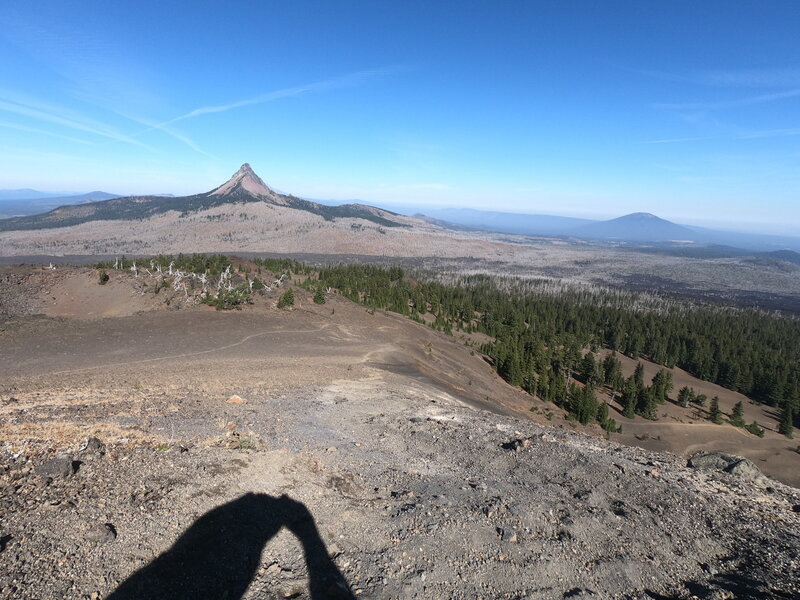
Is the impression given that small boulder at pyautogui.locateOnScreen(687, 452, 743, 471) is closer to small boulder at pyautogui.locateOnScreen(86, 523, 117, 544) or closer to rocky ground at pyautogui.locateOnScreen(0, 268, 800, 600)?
rocky ground at pyautogui.locateOnScreen(0, 268, 800, 600)

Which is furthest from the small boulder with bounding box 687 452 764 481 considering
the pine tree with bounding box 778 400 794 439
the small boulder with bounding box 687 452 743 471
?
the pine tree with bounding box 778 400 794 439

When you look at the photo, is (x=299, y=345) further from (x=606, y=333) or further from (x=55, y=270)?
(x=606, y=333)

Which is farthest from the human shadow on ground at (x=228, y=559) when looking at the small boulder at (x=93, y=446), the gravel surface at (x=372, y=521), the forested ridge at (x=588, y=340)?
the forested ridge at (x=588, y=340)

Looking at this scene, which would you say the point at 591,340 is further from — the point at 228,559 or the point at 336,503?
the point at 228,559

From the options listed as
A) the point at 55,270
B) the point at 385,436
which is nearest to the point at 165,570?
the point at 385,436

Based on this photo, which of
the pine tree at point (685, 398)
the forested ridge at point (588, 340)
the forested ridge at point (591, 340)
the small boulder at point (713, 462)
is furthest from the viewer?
the pine tree at point (685, 398)

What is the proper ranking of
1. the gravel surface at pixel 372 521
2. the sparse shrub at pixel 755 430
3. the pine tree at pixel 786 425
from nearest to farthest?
the gravel surface at pixel 372 521 < the sparse shrub at pixel 755 430 < the pine tree at pixel 786 425

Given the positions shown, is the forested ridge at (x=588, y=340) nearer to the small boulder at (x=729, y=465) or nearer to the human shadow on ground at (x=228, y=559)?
the small boulder at (x=729, y=465)
